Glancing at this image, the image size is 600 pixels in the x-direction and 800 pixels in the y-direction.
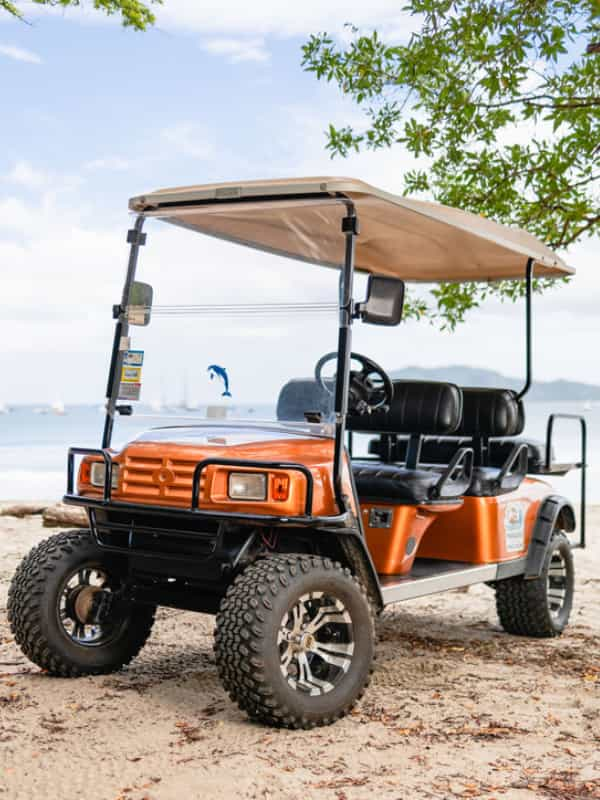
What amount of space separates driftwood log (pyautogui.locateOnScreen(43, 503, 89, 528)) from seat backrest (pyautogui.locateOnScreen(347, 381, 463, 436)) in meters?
4.73

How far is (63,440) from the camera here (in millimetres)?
40531

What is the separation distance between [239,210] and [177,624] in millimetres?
2762

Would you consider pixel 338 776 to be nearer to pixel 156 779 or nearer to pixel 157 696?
pixel 156 779

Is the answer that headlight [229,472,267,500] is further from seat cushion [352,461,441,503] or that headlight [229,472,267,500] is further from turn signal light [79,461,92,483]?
seat cushion [352,461,441,503]

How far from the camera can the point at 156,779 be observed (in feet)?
12.6

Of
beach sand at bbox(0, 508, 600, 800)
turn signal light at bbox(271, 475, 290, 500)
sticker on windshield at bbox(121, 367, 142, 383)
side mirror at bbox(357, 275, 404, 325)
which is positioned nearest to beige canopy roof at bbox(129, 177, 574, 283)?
side mirror at bbox(357, 275, 404, 325)

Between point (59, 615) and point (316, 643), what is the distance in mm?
1236

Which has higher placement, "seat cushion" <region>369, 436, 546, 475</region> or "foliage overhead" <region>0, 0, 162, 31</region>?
"foliage overhead" <region>0, 0, 162, 31</region>

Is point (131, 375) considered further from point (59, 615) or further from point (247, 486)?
point (59, 615)

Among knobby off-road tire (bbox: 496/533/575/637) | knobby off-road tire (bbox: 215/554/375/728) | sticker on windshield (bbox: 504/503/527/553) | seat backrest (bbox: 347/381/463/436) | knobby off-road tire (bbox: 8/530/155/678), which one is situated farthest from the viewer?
knobby off-road tire (bbox: 496/533/575/637)

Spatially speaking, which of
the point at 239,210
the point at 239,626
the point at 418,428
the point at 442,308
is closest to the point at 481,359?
the point at 442,308

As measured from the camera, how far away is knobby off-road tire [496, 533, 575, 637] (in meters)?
6.45

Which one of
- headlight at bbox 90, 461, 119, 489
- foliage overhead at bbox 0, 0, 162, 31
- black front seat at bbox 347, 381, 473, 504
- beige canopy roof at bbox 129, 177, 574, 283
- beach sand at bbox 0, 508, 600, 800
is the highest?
foliage overhead at bbox 0, 0, 162, 31

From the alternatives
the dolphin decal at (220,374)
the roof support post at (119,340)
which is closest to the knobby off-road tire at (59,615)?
the roof support post at (119,340)
